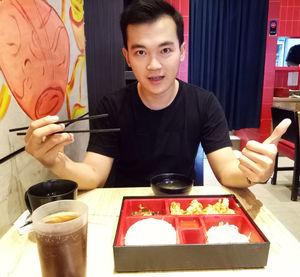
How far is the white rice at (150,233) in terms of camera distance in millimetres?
796

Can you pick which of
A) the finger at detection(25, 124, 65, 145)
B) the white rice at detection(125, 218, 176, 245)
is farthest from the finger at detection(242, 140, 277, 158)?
the finger at detection(25, 124, 65, 145)

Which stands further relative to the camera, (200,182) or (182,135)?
(200,182)

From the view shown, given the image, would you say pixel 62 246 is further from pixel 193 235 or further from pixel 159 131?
pixel 159 131

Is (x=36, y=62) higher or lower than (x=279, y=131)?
higher

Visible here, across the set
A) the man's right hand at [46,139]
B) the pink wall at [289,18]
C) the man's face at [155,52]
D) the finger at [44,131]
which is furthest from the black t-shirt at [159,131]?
the pink wall at [289,18]

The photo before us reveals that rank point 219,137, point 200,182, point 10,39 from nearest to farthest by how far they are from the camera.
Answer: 1. point 10,39
2. point 219,137
3. point 200,182

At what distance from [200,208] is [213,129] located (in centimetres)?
69

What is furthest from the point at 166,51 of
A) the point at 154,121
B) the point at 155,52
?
the point at 154,121

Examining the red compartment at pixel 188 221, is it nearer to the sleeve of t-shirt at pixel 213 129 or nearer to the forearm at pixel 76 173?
the forearm at pixel 76 173

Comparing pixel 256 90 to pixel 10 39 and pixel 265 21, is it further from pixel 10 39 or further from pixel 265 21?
pixel 10 39

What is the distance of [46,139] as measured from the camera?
1.00 m

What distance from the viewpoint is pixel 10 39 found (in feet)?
3.36

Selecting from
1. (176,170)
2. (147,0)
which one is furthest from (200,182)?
(147,0)

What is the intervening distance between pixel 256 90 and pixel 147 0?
3.85 metres
